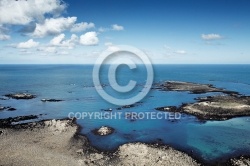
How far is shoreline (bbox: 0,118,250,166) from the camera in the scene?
36125mm

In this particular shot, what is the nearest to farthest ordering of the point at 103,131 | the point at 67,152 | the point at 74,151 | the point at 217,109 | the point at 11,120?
1. the point at 67,152
2. the point at 74,151
3. the point at 103,131
4. the point at 11,120
5. the point at 217,109

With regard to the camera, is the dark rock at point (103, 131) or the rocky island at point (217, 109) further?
the rocky island at point (217, 109)

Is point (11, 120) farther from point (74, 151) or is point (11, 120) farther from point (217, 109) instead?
point (217, 109)

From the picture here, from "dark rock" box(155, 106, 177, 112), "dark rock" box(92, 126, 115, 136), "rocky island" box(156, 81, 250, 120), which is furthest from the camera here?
"dark rock" box(155, 106, 177, 112)

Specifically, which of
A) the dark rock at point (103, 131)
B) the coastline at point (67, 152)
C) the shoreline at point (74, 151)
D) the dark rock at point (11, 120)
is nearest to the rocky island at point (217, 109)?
the shoreline at point (74, 151)

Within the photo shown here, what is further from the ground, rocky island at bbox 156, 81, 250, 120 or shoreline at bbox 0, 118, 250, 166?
rocky island at bbox 156, 81, 250, 120

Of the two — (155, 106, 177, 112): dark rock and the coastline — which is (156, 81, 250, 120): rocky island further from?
the coastline

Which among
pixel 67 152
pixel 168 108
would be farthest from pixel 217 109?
pixel 67 152

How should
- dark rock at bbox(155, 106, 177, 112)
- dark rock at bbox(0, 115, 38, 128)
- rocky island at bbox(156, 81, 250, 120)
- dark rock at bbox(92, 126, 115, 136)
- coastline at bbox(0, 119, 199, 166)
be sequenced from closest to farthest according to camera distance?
coastline at bbox(0, 119, 199, 166)
dark rock at bbox(92, 126, 115, 136)
dark rock at bbox(0, 115, 38, 128)
rocky island at bbox(156, 81, 250, 120)
dark rock at bbox(155, 106, 177, 112)

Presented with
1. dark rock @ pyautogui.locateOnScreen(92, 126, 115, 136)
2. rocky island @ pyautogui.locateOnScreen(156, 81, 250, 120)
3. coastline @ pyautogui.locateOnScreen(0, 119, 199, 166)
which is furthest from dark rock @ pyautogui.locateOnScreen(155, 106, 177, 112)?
coastline @ pyautogui.locateOnScreen(0, 119, 199, 166)

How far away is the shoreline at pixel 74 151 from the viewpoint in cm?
3612

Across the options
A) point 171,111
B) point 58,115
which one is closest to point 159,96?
point 171,111

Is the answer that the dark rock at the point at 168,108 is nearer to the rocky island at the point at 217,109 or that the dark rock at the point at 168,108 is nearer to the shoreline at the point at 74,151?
the rocky island at the point at 217,109

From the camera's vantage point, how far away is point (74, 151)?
39.7 m
